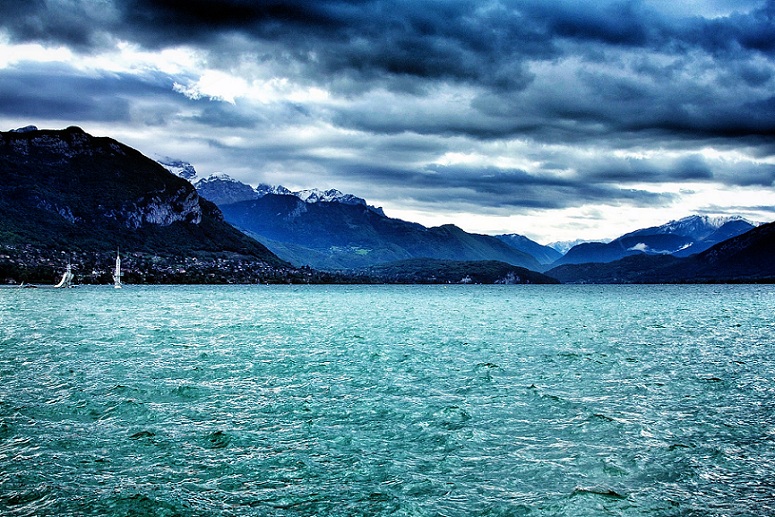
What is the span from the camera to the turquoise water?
835 inches

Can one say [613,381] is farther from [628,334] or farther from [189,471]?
[628,334]

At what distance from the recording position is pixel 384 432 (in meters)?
30.2

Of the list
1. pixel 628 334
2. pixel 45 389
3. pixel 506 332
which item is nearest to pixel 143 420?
pixel 45 389

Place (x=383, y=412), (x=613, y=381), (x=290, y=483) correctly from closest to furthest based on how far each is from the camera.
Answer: (x=290, y=483) → (x=383, y=412) → (x=613, y=381)

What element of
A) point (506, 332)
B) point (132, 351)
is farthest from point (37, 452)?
point (506, 332)

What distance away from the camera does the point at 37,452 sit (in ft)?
84.6

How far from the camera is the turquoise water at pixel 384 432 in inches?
835

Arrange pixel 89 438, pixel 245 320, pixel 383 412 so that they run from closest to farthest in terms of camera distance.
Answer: pixel 89 438 → pixel 383 412 → pixel 245 320

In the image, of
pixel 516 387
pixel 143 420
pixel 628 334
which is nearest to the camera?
pixel 143 420

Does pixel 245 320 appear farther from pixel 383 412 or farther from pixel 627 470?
pixel 627 470

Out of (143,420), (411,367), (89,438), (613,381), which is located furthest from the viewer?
(411,367)

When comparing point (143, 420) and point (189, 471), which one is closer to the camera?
point (189, 471)

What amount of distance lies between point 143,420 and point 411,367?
85.2ft

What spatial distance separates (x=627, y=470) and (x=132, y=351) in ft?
173
